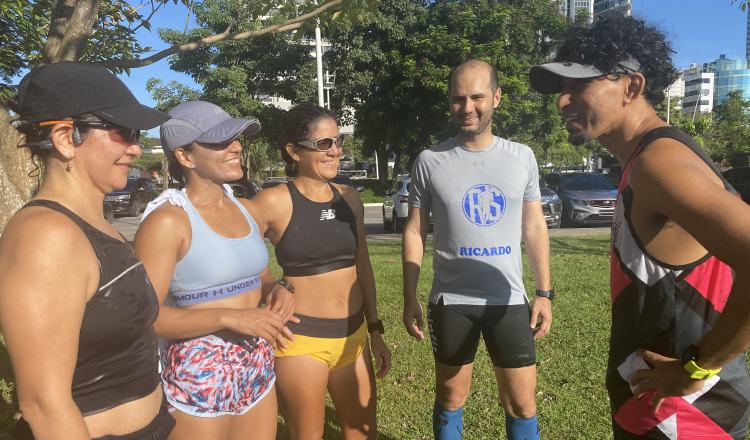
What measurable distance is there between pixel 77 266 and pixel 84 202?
0.28 metres

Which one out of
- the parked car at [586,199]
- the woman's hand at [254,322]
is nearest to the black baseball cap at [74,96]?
the woman's hand at [254,322]

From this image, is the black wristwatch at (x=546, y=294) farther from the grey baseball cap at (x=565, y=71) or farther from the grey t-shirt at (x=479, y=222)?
the grey baseball cap at (x=565, y=71)

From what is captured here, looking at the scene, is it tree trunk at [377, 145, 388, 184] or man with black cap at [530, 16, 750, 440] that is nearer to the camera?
man with black cap at [530, 16, 750, 440]

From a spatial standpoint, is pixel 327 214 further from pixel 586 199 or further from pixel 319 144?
pixel 586 199

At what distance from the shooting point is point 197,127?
7.98ft

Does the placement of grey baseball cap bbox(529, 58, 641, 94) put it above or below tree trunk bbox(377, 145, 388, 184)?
above

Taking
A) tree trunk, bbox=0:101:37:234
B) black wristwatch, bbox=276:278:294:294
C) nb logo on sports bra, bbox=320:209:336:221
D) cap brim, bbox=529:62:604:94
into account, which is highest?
cap brim, bbox=529:62:604:94

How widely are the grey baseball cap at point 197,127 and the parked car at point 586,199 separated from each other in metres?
15.4

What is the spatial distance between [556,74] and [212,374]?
1.82 meters

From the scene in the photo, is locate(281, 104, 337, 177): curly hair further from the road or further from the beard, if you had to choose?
the road

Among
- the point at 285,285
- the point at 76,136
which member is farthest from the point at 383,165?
the point at 76,136

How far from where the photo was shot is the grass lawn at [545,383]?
13.1 feet

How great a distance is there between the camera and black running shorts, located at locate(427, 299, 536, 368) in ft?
10.1

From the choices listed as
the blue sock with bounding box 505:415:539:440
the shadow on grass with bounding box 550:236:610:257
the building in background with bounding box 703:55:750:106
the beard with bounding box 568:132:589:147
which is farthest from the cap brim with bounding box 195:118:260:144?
the building in background with bounding box 703:55:750:106
